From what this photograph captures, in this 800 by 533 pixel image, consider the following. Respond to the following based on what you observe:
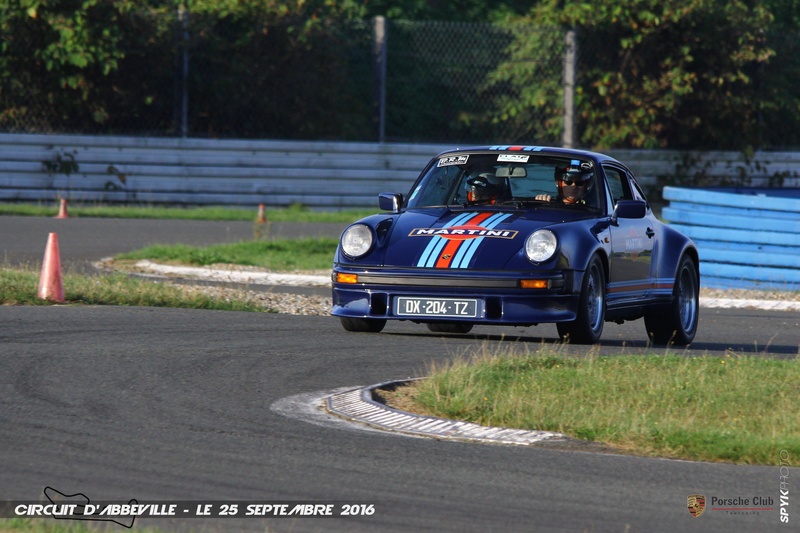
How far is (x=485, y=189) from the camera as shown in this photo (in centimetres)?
1030

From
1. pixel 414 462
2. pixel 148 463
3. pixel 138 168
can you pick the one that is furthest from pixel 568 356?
pixel 138 168

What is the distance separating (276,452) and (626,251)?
508 centimetres

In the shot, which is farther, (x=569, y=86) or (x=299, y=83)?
(x=569, y=86)

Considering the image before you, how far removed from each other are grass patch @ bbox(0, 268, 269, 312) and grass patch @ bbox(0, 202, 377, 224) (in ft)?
29.4

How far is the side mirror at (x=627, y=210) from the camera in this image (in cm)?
1008

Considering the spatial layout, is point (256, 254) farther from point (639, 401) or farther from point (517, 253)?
point (639, 401)

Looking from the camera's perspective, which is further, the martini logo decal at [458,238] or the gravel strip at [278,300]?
the gravel strip at [278,300]

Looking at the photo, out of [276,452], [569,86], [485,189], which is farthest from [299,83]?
[276,452]

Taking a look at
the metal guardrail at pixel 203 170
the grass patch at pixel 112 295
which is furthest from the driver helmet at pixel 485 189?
the metal guardrail at pixel 203 170

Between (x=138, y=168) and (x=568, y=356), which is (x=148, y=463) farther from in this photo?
(x=138, y=168)

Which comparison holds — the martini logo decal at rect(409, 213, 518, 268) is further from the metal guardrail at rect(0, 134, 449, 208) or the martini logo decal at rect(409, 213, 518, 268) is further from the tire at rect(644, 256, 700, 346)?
the metal guardrail at rect(0, 134, 449, 208)

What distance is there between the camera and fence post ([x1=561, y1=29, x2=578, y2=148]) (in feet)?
80.9

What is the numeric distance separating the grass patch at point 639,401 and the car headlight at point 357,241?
4.68 feet

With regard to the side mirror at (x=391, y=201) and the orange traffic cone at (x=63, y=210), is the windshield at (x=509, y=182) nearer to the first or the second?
the side mirror at (x=391, y=201)
